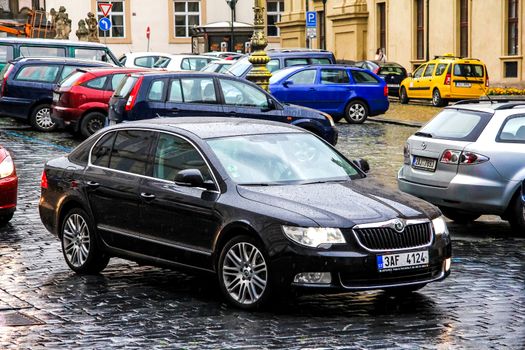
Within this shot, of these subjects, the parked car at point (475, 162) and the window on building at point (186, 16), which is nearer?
the parked car at point (475, 162)

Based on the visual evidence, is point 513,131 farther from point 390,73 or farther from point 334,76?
point 390,73

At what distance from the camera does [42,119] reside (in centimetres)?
2722

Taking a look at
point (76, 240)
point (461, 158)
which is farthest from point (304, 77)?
point (76, 240)

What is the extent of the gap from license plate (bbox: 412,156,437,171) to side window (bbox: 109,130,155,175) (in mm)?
4315

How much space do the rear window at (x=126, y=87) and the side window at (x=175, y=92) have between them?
0.63m

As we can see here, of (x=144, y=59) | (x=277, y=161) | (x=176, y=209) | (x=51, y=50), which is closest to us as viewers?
(x=176, y=209)

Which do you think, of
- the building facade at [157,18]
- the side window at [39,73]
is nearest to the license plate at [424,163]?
the side window at [39,73]

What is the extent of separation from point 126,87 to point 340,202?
12598 mm

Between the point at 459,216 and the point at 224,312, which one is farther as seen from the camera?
the point at 459,216

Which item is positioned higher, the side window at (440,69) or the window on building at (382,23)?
the window on building at (382,23)

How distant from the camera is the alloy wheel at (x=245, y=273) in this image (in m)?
9.29

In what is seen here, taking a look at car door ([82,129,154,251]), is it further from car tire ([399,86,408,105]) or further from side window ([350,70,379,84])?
car tire ([399,86,408,105])

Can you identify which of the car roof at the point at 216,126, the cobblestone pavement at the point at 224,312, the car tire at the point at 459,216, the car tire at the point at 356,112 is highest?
the car roof at the point at 216,126

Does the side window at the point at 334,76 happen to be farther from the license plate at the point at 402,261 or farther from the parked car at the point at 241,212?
the license plate at the point at 402,261
